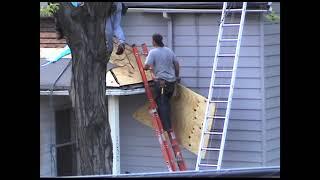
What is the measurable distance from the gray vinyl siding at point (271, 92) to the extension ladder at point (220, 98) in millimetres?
402

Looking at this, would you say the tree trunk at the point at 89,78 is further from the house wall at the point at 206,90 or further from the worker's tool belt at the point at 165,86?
the house wall at the point at 206,90

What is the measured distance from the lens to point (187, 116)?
7.86 metres

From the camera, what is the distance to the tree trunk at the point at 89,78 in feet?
17.2

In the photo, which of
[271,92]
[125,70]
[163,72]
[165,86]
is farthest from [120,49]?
[271,92]

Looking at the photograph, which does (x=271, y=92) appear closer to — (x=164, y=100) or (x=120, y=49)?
(x=164, y=100)

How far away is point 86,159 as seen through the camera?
552 centimetres

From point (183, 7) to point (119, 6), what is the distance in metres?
0.88

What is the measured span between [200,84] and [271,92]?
849mm

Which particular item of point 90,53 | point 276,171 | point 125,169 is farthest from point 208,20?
point 276,171

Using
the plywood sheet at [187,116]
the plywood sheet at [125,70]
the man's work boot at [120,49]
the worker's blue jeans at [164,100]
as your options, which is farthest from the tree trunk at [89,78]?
the plywood sheet at [187,116]

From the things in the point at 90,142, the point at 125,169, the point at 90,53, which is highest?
the point at 90,53
